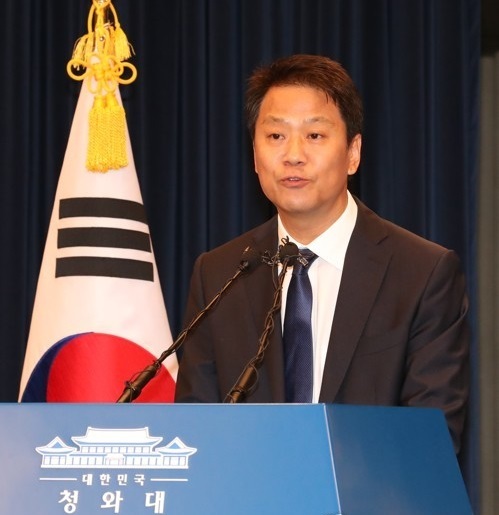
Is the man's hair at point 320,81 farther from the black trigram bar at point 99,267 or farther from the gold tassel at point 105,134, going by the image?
the black trigram bar at point 99,267

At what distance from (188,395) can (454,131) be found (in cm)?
190

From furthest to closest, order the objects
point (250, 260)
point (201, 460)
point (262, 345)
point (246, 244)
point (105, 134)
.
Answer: point (105, 134)
point (246, 244)
point (250, 260)
point (262, 345)
point (201, 460)

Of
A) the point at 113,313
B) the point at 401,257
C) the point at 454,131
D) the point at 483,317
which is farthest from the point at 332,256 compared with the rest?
the point at 483,317

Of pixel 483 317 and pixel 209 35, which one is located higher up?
pixel 209 35

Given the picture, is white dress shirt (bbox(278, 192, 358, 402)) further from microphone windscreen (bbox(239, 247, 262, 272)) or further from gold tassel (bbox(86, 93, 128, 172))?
gold tassel (bbox(86, 93, 128, 172))

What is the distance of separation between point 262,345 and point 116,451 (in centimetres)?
53

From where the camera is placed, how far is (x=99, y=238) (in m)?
3.36

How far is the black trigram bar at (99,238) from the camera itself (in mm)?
3363

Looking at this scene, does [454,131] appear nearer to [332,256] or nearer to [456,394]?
[332,256]

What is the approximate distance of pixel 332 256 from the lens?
2539 millimetres

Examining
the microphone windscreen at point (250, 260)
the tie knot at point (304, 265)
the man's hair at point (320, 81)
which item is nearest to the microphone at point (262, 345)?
the microphone windscreen at point (250, 260)

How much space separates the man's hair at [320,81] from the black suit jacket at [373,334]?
9.9 inches

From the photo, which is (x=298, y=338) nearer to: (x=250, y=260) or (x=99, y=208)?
(x=250, y=260)

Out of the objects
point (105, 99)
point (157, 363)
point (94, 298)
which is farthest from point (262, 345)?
point (105, 99)
